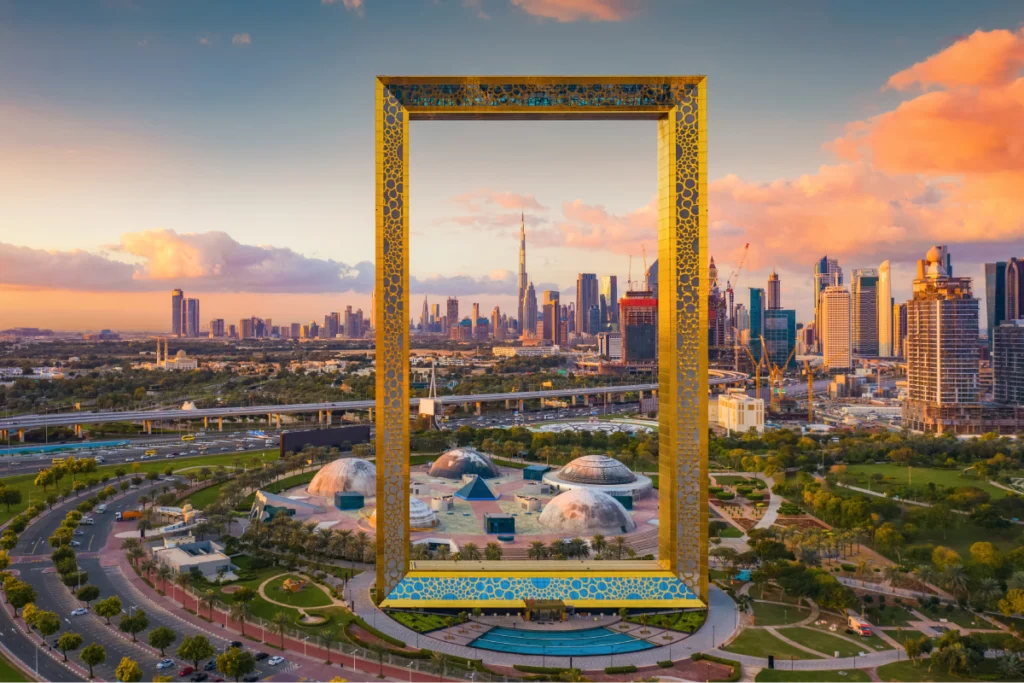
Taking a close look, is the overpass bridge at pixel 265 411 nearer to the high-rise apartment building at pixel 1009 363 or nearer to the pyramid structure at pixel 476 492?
the pyramid structure at pixel 476 492

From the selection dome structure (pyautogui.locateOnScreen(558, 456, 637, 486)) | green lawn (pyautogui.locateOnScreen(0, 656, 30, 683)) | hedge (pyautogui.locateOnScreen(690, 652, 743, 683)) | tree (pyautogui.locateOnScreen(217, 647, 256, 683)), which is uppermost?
dome structure (pyautogui.locateOnScreen(558, 456, 637, 486))

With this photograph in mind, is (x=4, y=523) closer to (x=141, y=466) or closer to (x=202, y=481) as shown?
(x=202, y=481)

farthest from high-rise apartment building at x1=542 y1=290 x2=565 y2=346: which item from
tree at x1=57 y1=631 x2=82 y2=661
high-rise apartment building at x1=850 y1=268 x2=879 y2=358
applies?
tree at x1=57 y1=631 x2=82 y2=661

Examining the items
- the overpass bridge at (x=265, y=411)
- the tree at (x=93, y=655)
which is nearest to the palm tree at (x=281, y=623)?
the tree at (x=93, y=655)

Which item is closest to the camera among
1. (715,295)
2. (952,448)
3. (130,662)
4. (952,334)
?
(130,662)

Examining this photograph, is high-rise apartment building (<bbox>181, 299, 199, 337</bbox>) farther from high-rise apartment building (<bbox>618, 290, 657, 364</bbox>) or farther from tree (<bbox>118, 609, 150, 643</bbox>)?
A: tree (<bbox>118, 609, 150, 643</bbox>)

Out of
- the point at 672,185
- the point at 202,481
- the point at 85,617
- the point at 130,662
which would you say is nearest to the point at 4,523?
the point at 202,481
